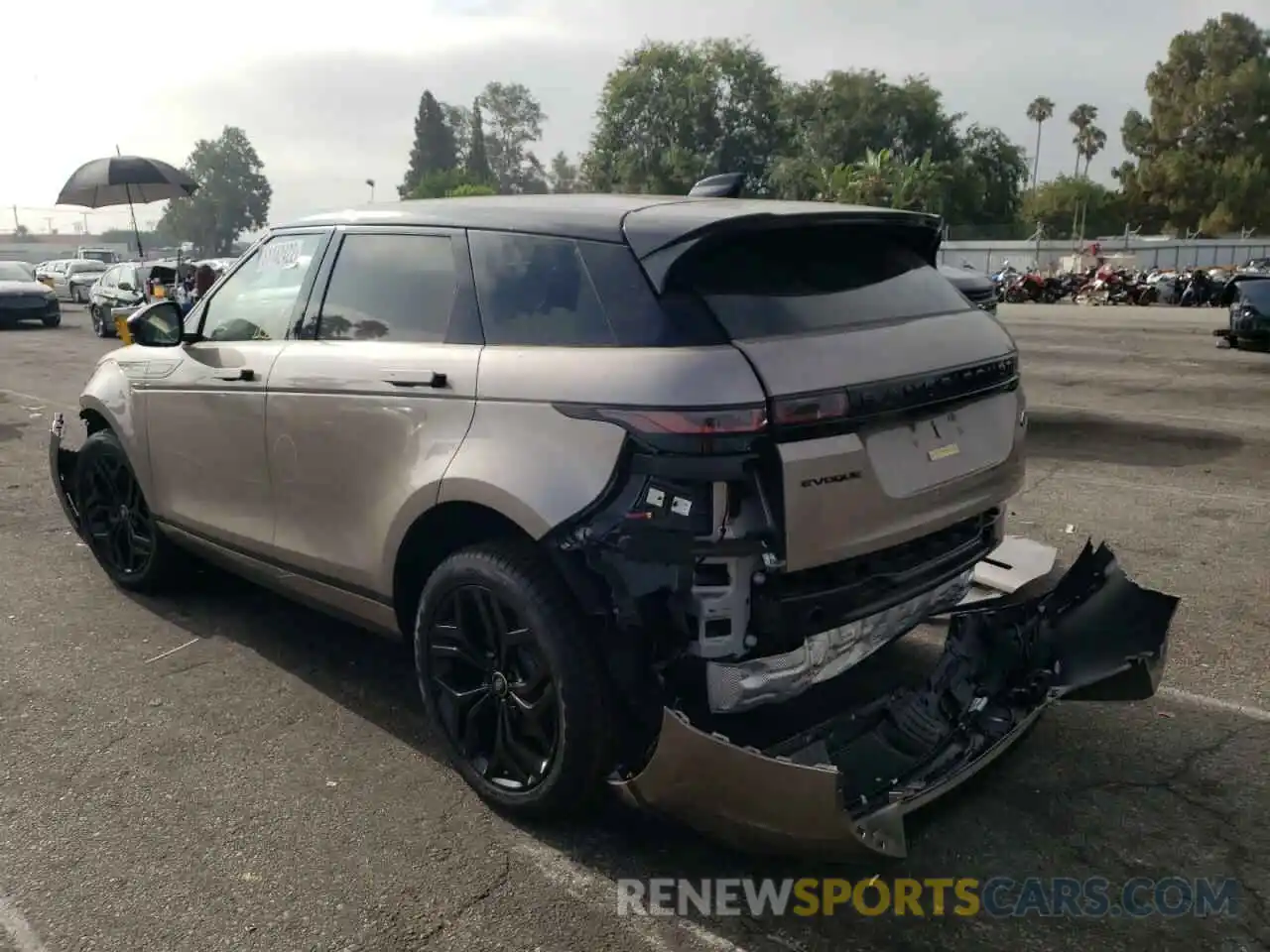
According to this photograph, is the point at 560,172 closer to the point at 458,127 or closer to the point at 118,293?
the point at 458,127

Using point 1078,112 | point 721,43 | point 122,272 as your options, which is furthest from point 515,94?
point 122,272

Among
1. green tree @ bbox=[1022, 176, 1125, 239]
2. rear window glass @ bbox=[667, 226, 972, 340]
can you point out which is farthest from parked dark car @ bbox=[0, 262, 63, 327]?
green tree @ bbox=[1022, 176, 1125, 239]

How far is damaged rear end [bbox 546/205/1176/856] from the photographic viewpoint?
2.66 meters

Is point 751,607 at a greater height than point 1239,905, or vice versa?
point 751,607

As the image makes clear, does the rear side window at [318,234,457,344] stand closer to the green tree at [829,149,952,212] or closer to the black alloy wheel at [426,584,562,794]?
the black alloy wheel at [426,584,562,794]

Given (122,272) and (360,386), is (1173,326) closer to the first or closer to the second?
(360,386)

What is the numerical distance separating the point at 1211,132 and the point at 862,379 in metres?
80.5

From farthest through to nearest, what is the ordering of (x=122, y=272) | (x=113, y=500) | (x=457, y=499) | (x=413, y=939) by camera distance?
(x=122, y=272) → (x=113, y=500) → (x=457, y=499) → (x=413, y=939)

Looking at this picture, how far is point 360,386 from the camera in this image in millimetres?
3514

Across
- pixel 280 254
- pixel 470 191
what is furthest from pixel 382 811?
pixel 470 191

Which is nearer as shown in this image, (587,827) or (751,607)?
(751,607)

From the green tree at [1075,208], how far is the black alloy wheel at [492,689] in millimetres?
76104

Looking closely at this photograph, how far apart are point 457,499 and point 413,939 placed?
3.97 feet

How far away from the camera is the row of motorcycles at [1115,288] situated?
91.8 ft
